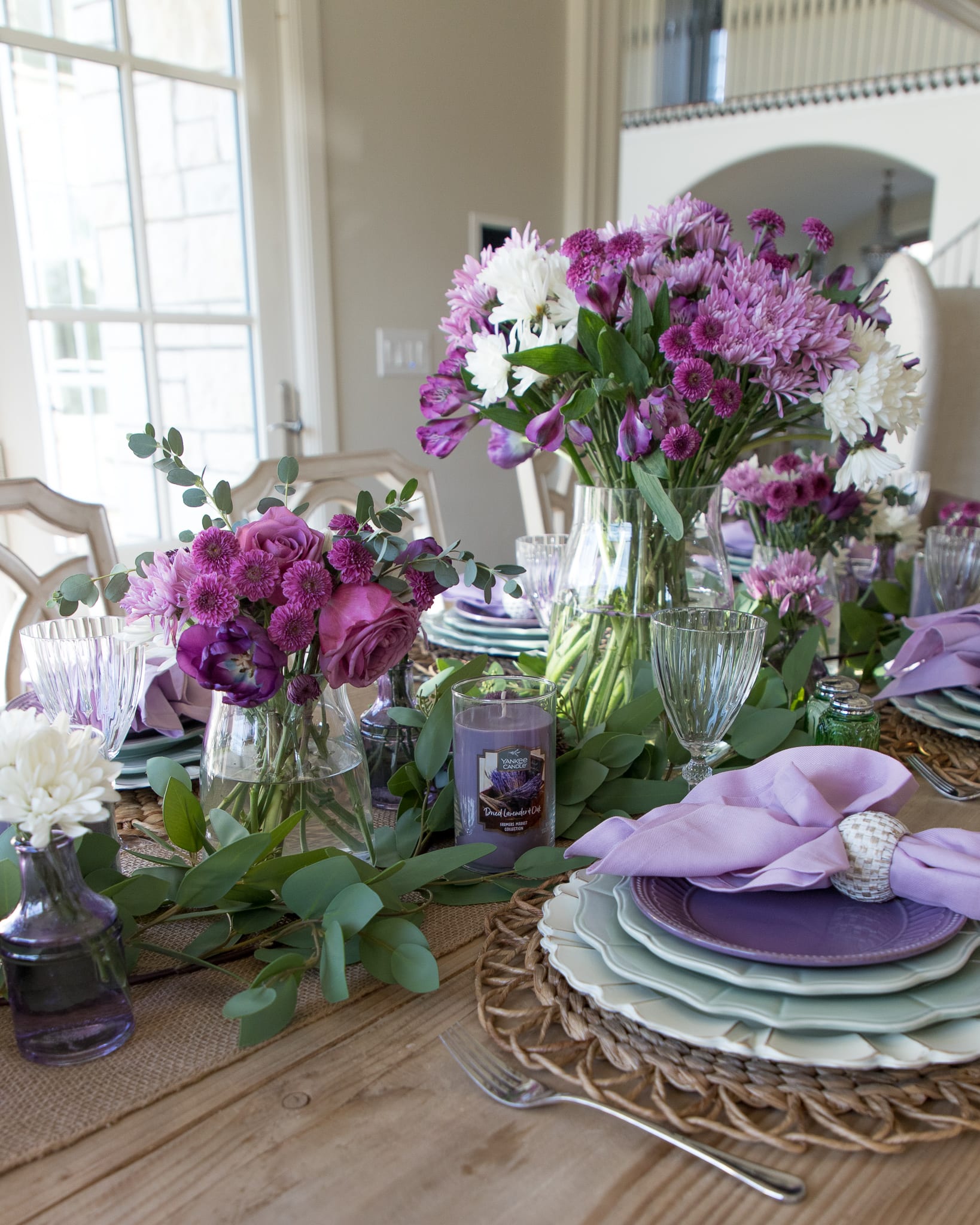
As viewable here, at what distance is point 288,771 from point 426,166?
2.61 meters

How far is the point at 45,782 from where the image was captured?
47cm

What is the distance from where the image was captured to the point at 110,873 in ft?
1.99

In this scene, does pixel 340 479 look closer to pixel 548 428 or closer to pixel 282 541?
pixel 548 428

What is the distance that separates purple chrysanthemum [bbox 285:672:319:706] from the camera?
64cm

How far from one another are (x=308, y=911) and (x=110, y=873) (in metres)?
0.13

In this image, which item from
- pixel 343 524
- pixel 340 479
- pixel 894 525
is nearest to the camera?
pixel 343 524

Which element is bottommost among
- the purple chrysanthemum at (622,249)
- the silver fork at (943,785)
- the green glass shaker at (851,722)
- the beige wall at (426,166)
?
the silver fork at (943,785)

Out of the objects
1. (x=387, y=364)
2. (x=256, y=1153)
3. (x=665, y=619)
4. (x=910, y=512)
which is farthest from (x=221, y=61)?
(x=256, y=1153)

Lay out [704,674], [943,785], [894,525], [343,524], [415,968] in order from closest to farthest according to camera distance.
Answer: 1. [415,968]
2. [343,524]
3. [704,674]
4. [943,785]
5. [894,525]

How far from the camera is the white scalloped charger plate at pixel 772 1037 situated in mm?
452

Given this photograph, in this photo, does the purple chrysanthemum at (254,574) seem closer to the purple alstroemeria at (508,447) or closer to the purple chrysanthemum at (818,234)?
the purple alstroemeria at (508,447)

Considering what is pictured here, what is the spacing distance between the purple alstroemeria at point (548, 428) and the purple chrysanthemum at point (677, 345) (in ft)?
0.30

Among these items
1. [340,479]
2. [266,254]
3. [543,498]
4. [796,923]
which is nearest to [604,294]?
[796,923]

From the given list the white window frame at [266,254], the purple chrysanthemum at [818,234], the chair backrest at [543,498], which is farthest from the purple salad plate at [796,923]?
the white window frame at [266,254]
